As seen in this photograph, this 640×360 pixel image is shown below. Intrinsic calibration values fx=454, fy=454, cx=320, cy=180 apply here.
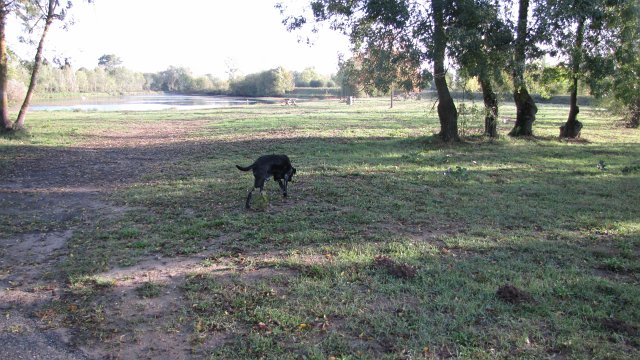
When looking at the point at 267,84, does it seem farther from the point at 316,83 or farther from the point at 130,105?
the point at 130,105

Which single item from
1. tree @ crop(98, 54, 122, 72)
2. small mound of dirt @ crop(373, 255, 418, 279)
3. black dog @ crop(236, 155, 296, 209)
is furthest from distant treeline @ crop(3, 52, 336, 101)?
small mound of dirt @ crop(373, 255, 418, 279)

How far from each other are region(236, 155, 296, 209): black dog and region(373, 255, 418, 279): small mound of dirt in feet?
10.7

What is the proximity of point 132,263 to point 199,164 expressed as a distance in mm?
7903

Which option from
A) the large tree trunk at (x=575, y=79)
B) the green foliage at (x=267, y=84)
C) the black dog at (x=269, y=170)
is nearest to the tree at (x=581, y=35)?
the large tree trunk at (x=575, y=79)

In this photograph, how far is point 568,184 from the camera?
34.9ft

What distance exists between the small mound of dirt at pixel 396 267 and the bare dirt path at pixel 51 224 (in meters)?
2.42

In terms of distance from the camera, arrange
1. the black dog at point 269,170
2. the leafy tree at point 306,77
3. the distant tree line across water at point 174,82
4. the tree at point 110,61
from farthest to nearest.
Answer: the tree at point 110,61 < the leafy tree at point 306,77 < the distant tree line across water at point 174,82 < the black dog at point 269,170

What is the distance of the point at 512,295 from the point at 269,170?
4979 mm

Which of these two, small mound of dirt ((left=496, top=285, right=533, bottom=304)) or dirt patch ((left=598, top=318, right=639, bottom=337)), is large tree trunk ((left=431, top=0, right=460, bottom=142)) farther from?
dirt patch ((left=598, top=318, right=639, bottom=337))

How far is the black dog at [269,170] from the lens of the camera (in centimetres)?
827

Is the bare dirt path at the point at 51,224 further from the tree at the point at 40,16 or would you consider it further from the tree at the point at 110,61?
the tree at the point at 110,61

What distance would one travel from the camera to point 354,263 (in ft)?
18.6

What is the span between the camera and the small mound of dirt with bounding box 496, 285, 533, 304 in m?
4.65

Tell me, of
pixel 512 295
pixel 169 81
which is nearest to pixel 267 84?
pixel 169 81
